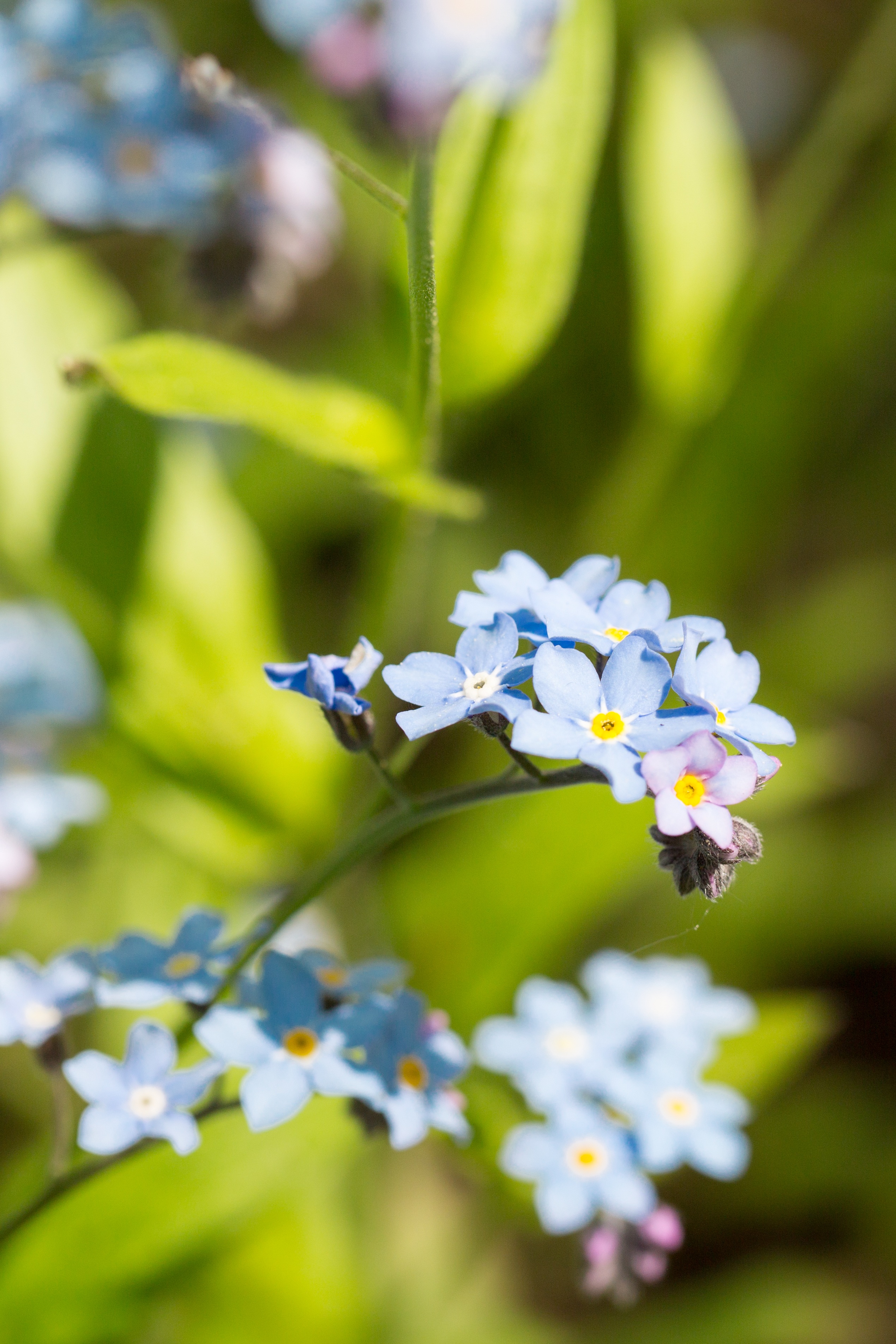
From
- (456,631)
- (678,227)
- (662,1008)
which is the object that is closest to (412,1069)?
(662,1008)

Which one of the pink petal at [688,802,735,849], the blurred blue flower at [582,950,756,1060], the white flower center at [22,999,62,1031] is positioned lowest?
the blurred blue flower at [582,950,756,1060]

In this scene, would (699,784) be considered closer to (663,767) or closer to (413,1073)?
(663,767)

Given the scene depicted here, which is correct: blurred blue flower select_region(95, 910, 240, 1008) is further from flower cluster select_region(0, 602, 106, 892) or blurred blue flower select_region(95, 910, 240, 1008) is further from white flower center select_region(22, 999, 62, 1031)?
flower cluster select_region(0, 602, 106, 892)

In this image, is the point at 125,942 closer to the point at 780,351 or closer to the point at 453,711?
the point at 453,711

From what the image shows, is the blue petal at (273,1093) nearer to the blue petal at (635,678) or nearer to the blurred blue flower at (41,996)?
the blurred blue flower at (41,996)

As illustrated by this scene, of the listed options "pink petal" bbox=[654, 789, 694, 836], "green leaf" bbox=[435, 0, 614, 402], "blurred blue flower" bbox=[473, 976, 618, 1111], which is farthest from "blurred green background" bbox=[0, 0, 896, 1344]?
"pink petal" bbox=[654, 789, 694, 836]

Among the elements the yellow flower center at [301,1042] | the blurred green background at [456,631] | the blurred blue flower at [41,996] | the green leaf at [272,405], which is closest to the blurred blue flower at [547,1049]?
the blurred green background at [456,631]

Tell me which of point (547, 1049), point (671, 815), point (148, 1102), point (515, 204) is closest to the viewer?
point (671, 815)

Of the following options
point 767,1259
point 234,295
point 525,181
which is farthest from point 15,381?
point 767,1259
